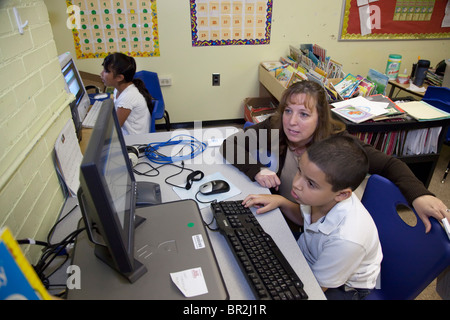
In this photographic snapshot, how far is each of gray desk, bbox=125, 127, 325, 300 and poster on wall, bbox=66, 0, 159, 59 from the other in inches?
67.1

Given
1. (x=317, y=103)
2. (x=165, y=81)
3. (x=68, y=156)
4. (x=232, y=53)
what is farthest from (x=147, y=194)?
(x=232, y=53)

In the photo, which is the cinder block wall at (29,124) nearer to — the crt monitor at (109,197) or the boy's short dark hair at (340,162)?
the crt monitor at (109,197)

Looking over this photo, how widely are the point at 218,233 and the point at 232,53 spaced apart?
8.72 ft

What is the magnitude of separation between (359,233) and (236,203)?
16.9 inches

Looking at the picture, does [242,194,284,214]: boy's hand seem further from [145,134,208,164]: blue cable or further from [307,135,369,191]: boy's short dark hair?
[145,134,208,164]: blue cable

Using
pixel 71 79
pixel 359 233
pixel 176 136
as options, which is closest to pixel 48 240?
pixel 176 136

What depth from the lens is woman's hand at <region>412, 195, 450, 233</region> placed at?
0.96 m

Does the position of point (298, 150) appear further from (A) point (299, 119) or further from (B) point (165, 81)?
(B) point (165, 81)

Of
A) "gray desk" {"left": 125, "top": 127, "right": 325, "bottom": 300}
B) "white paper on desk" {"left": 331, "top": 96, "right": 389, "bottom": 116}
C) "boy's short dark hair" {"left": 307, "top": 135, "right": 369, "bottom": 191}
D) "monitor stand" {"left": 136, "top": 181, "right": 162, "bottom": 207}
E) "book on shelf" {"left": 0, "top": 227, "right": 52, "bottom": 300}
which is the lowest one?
"gray desk" {"left": 125, "top": 127, "right": 325, "bottom": 300}

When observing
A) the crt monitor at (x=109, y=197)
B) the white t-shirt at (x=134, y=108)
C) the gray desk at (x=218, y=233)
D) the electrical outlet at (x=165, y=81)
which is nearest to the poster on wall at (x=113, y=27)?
the electrical outlet at (x=165, y=81)

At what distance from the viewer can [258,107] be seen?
349 cm

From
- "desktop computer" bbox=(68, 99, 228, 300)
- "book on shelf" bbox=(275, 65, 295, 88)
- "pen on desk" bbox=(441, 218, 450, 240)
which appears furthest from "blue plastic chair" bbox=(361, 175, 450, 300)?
"book on shelf" bbox=(275, 65, 295, 88)

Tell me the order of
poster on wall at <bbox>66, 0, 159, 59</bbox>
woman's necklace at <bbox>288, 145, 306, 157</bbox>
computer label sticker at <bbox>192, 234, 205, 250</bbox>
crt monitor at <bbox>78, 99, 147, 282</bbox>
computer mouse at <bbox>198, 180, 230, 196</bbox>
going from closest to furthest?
crt monitor at <bbox>78, 99, 147, 282</bbox>
computer label sticker at <bbox>192, 234, 205, 250</bbox>
computer mouse at <bbox>198, 180, 230, 196</bbox>
woman's necklace at <bbox>288, 145, 306, 157</bbox>
poster on wall at <bbox>66, 0, 159, 59</bbox>

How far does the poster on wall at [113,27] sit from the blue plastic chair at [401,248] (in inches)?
105
